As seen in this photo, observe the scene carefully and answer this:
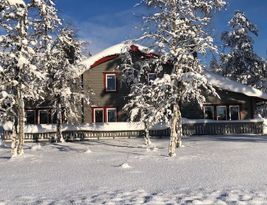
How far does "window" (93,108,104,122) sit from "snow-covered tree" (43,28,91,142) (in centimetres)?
388

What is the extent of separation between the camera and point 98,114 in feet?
114

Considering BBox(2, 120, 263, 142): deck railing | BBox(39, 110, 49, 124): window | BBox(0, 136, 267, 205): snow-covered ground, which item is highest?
BBox(39, 110, 49, 124): window

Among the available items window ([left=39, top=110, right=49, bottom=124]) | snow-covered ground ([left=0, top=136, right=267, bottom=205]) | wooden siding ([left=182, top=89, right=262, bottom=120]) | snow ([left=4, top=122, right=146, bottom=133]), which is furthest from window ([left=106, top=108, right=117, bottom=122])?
snow-covered ground ([left=0, top=136, right=267, bottom=205])

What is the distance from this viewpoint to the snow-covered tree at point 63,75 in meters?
28.6

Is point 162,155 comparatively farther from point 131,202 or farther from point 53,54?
point 53,54

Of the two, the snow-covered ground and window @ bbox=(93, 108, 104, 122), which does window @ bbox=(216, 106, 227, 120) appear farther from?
the snow-covered ground

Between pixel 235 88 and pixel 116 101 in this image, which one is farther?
pixel 116 101

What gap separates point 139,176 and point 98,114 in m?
20.9

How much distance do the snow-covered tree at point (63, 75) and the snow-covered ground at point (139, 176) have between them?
696 cm

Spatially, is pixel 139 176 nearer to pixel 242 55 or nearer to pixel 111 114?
pixel 111 114

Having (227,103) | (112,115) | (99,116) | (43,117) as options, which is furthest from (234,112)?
(43,117)

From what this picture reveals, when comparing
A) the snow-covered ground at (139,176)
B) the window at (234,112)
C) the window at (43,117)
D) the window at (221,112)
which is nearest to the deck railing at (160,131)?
the window at (234,112)

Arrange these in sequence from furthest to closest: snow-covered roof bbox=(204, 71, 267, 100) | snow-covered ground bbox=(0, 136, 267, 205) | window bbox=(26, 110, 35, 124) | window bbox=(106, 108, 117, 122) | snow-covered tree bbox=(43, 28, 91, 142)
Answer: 1. window bbox=(26, 110, 35, 124)
2. window bbox=(106, 108, 117, 122)
3. snow-covered roof bbox=(204, 71, 267, 100)
4. snow-covered tree bbox=(43, 28, 91, 142)
5. snow-covered ground bbox=(0, 136, 267, 205)

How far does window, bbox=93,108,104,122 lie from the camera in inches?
1368
